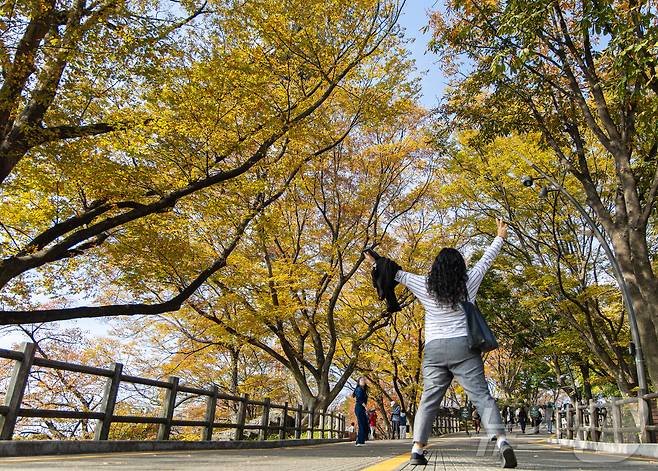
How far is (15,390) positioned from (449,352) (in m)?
4.91

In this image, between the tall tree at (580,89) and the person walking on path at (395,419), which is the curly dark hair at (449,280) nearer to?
the tall tree at (580,89)

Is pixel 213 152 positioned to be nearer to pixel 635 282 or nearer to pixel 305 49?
pixel 305 49

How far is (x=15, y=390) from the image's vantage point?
5547 millimetres

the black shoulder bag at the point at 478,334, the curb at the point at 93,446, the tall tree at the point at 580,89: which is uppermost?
the tall tree at the point at 580,89

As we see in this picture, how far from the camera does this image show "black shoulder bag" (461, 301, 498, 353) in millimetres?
3527

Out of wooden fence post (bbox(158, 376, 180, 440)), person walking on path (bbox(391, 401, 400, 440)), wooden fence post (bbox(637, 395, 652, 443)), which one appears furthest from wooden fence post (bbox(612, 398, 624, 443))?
person walking on path (bbox(391, 401, 400, 440))

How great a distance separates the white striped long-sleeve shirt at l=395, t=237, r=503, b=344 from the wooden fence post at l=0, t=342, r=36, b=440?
4.46 metres

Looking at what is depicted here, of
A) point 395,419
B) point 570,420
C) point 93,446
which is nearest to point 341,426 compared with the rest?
point 395,419

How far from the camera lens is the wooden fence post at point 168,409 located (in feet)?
26.8

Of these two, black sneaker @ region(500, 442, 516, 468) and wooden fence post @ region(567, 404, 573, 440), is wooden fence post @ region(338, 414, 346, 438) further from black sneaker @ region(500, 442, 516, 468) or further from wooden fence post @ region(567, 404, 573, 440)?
black sneaker @ region(500, 442, 516, 468)

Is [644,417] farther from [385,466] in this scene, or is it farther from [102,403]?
[102,403]

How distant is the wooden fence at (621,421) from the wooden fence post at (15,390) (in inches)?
365

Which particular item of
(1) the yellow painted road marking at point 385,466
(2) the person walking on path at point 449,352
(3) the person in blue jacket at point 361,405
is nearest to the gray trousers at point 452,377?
(2) the person walking on path at point 449,352

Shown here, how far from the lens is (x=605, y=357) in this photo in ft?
47.6
